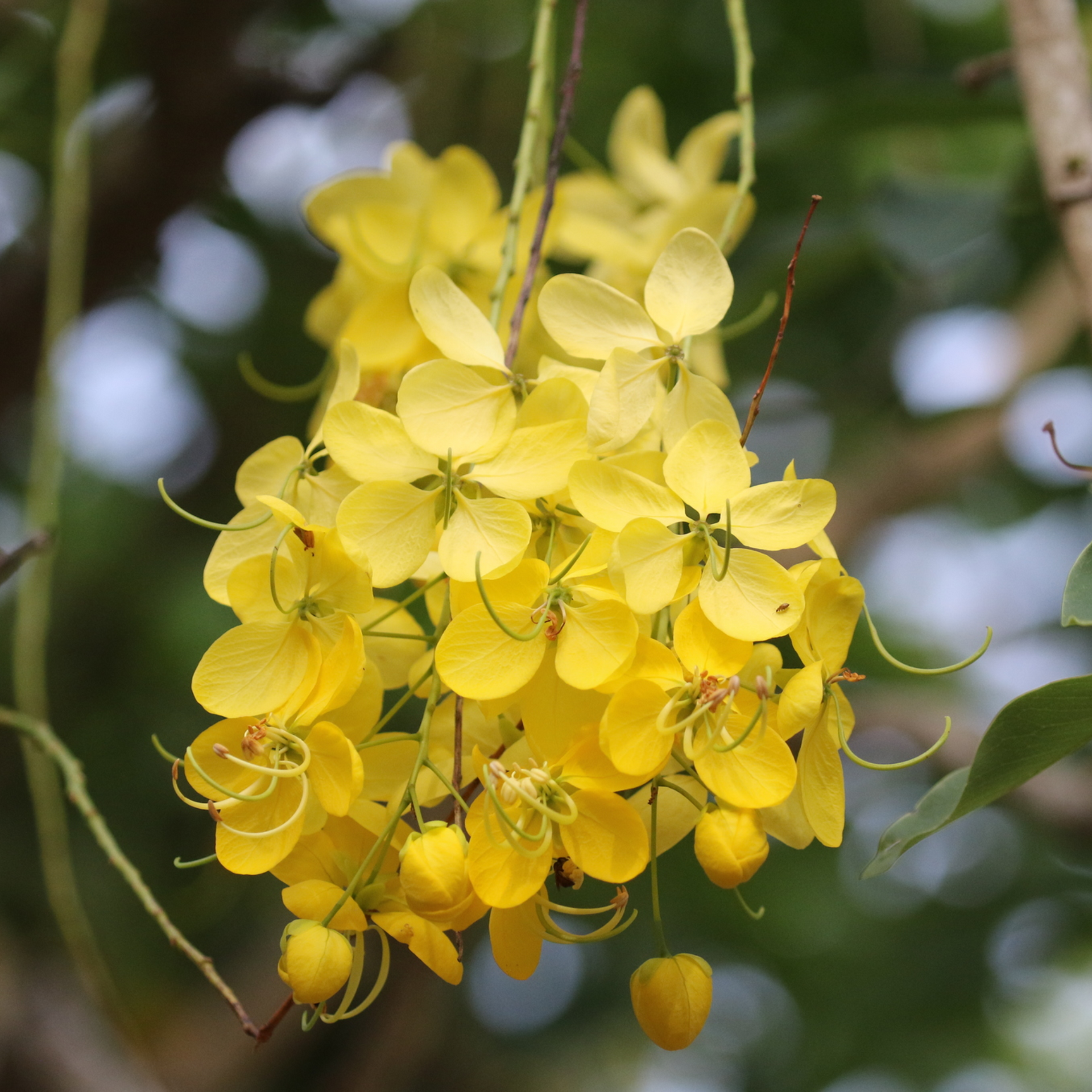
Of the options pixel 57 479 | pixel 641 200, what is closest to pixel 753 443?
pixel 641 200

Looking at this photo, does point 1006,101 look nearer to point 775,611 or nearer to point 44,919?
point 775,611

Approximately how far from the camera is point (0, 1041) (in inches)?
47.0

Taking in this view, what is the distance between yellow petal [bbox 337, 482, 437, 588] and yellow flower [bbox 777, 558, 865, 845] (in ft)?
0.41

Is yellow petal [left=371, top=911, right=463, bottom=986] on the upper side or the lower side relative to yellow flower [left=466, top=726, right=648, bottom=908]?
lower

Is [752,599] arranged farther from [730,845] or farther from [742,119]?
[742,119]

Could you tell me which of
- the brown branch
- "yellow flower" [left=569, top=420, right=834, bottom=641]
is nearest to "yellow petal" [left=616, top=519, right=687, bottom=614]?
"yellow flower" [left=569, top=420, right=834, bottom=641]

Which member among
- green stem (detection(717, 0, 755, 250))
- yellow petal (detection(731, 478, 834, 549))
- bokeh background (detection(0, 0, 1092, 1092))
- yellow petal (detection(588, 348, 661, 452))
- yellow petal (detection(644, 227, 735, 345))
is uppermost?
green stem (detection(717, 0, 755, 250))

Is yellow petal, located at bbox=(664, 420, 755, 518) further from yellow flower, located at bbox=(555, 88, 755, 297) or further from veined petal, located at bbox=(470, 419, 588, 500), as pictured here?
yellow flower, located at bbox=(555, 88, 755, 297)

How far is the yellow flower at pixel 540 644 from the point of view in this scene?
30 centimetres

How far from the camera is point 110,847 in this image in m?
0.44

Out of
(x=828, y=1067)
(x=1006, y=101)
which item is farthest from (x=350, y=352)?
(x=828, y=1067)

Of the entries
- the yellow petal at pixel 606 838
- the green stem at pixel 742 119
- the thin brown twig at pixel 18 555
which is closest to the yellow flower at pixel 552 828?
the yellow petal at pixel 606 838

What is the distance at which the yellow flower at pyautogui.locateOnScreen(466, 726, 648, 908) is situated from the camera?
30cm

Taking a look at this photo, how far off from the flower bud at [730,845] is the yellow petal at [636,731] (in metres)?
0.03
